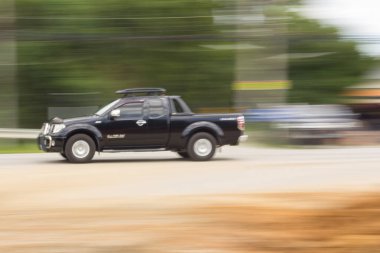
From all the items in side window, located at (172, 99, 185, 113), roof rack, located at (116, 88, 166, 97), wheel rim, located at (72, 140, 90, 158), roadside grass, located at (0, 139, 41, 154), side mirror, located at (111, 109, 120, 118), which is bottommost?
roadside grass, located at (0, 139, 41, 154)

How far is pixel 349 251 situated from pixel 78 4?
2588 cm

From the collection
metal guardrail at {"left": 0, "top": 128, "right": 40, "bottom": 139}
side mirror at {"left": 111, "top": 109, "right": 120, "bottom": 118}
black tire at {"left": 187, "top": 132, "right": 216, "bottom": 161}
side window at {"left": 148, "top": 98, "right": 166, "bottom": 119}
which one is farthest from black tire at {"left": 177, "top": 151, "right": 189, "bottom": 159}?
metal guardrail at {"left": 0, "top": 128, "right": 40, "bottom": 139}

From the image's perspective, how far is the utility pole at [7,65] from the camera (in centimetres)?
2567

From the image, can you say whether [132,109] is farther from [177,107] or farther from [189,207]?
[189,207]

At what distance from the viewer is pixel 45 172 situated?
47.4 ft

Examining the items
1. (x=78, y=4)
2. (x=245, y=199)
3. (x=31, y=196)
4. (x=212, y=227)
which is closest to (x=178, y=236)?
(x=212, y=227)

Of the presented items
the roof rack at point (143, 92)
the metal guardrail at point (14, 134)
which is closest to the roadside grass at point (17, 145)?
the metal guardrail at point (14, 134)

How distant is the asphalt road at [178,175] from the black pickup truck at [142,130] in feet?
1.25

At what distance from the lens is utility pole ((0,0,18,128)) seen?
1011 inches

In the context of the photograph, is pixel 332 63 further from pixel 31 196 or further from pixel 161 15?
pixel 31 196

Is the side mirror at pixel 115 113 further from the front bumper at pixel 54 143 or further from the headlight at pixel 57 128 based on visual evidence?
the front bumper at pixel 54 143

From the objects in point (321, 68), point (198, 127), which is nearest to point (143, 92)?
point (198, 127)

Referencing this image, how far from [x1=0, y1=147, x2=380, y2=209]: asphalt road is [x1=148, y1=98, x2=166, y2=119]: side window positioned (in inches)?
44.6

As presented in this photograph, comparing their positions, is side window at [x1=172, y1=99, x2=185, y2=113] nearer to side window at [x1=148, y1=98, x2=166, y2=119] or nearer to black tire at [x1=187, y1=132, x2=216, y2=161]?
side window at [x1=148, y1=98, x2=166, y2=119]
